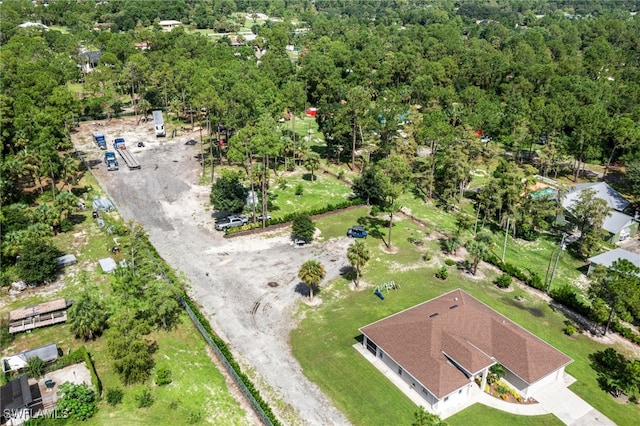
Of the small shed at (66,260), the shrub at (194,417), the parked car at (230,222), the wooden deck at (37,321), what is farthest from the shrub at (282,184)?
the shrub at (194,417)

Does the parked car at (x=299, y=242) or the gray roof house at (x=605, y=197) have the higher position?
the gray roof house at (x=605, y=197)

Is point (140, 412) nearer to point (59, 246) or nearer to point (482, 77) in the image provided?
point (59, 246)

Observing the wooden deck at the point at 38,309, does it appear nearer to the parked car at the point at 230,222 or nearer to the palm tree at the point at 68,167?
the parked car at the point at 230,222

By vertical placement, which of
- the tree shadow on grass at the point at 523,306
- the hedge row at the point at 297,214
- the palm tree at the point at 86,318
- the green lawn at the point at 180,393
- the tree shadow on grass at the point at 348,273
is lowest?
the tree shadow on grass at the point at 523,306

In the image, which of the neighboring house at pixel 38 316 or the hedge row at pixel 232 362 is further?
the neighboring house at pixel 38 316

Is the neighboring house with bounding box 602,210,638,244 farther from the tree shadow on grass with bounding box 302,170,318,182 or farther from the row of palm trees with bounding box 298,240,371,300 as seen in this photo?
the tree shadow on grass with bounding box 302,170,318,182

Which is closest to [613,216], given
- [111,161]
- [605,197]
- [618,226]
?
[618,226]

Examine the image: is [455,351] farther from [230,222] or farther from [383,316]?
[230,222]
